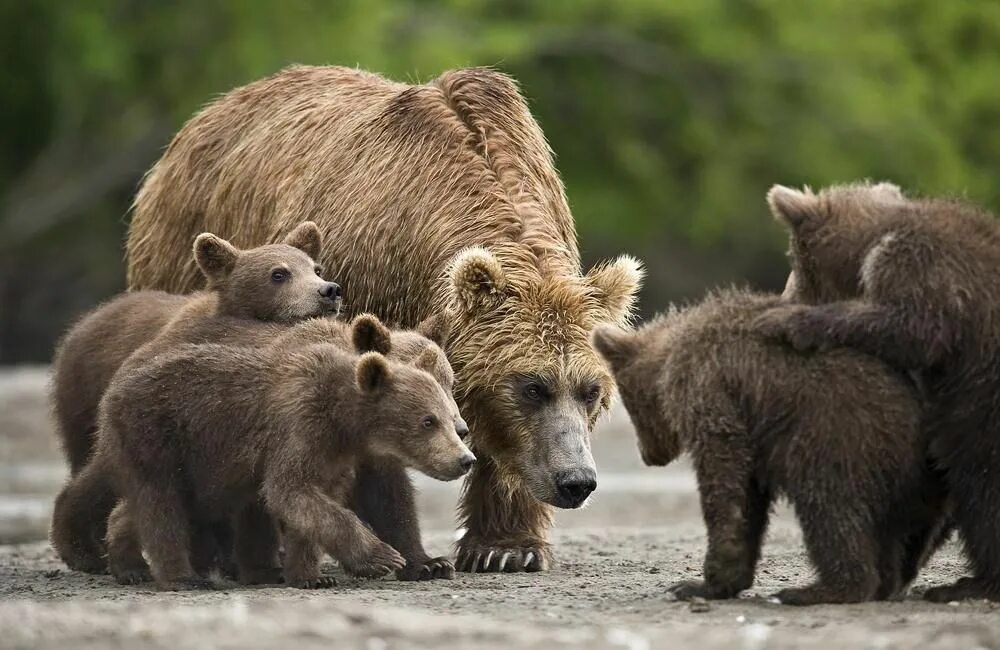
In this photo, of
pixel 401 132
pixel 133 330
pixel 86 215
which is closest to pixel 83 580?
pixel 133 330

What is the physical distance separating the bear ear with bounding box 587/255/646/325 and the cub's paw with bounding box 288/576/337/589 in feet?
6.23

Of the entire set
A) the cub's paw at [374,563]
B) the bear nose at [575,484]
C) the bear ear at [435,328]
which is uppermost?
the bear ear at [435,328]

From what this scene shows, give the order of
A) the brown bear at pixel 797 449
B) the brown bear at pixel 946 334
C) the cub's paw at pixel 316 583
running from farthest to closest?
the cub's paw at pixel 316 583 < the brown bear at pixel 946 334 < the brown bear at pixel 797 449

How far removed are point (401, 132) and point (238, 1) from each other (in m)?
15.6

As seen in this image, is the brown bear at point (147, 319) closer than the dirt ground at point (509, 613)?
No

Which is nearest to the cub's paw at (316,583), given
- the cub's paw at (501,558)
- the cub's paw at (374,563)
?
the cub's paw at (374,563)

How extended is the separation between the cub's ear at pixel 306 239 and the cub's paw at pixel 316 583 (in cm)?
182

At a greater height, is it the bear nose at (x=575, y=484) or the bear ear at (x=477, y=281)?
the bear ear at (x=477, y=281)

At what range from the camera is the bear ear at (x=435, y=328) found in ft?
27.6

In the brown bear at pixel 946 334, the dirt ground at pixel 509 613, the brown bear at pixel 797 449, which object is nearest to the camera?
the dirt ground at pixel 509 613

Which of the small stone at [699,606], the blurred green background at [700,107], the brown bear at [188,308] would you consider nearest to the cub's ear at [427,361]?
the brown bear at [188,308]

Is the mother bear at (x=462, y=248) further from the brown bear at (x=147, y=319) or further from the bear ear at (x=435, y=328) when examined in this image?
the brown bear at (x=147, y=319)

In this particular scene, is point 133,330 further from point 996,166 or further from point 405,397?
point 996,166

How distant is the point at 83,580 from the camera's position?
862 centimetres
